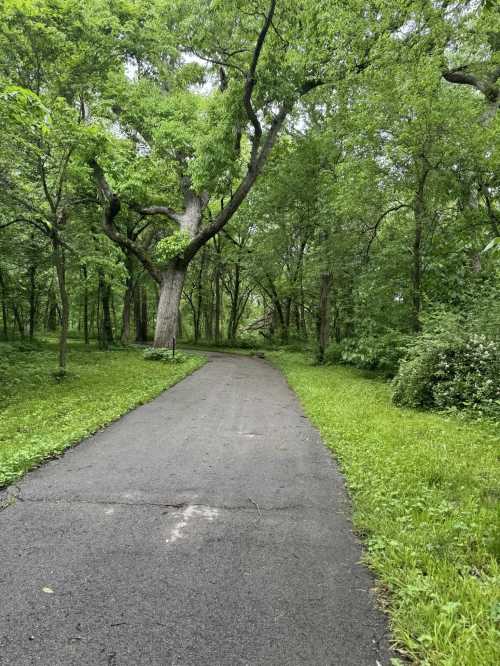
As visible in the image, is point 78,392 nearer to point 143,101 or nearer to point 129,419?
point 129,419

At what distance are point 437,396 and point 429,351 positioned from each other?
89 centimetres

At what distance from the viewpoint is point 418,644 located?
1.84 meters

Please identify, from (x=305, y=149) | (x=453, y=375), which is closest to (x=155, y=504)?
(x=453, y=375)

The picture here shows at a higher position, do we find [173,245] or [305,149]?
[305,149]

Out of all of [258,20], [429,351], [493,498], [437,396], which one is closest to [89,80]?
[258,20]

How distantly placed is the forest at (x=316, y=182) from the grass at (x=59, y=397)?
0.06m

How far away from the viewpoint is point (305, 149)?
15.1 meters

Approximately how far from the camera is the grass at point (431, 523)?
189 centimetres

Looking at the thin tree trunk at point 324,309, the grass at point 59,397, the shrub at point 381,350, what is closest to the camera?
the grass at point 59,397

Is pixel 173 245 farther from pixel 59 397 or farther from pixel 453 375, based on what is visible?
pixel 453 375

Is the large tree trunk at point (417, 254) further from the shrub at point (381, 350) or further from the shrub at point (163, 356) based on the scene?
the shrub at point (163, 356)

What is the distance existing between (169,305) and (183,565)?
43.3ft

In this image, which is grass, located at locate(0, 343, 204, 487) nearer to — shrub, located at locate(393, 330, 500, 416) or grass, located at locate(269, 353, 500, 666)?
grass, located at locate(269, 353, 500, 666)

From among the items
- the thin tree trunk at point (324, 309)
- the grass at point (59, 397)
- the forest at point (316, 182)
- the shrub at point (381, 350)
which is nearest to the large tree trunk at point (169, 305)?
the forest at point (316, 182)
